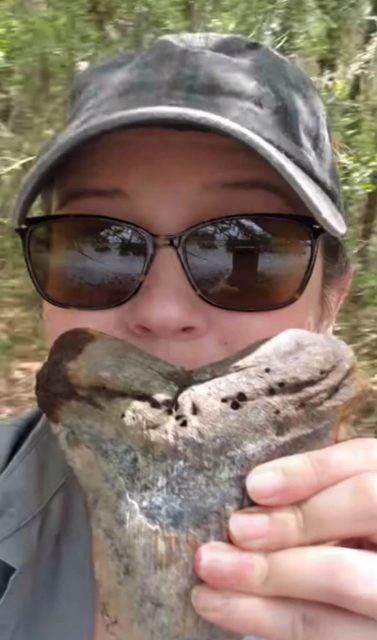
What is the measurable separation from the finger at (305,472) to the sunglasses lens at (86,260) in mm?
369

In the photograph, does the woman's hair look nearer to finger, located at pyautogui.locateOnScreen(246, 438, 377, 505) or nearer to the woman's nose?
the woman's nose

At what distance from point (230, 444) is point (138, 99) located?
530 millimetres

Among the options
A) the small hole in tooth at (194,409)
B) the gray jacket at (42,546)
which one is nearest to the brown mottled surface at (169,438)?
the small hole in tooth at (194,409)

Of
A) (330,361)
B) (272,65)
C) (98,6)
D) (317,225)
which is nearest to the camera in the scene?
(330,361)

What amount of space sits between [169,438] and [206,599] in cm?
16

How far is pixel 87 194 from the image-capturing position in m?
1.26

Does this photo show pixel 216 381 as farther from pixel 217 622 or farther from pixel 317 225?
pixel 317 225

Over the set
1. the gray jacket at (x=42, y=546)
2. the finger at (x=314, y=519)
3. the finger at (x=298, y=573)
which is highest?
the finger at (x=314, y=519)

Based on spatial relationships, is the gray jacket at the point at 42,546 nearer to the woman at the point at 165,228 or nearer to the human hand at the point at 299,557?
the woman at the point at 165,228

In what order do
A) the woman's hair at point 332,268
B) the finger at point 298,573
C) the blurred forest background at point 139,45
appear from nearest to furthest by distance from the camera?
the finger at point 298,573
the woman's hair at point 332,268
the blurred forest background at point 139,45

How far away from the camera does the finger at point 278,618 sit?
88cm

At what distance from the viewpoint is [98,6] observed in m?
2.58

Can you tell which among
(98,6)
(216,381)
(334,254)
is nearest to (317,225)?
(334,254)

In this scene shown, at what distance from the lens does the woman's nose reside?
3.77ft
